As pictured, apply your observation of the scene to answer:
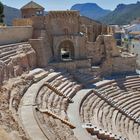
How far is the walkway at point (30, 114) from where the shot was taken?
520 inches

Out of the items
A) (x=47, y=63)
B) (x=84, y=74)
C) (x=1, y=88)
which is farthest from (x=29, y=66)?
(x=1, y=88)

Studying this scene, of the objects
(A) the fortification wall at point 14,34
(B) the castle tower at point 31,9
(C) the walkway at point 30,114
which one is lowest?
(C) the walkway at point 30,114

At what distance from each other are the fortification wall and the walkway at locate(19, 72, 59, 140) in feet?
15.3

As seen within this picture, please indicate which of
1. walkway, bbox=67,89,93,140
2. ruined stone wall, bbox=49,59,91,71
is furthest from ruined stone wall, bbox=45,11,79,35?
walkway, bbox=67,89,93,140

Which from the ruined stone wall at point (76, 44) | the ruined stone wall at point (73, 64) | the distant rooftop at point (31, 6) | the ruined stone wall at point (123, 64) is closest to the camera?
the ruined stone wall at point (73, 64)

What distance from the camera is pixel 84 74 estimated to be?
27734mm

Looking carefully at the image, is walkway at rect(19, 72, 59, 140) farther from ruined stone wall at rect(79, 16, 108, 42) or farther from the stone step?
ruined stone wall at rect(79, 16, 108, 42)

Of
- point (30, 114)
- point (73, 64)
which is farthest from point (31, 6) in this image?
point (30, 114)

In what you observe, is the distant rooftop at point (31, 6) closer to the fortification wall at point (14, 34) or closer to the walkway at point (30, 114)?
the fortification wall at point (14, 34)

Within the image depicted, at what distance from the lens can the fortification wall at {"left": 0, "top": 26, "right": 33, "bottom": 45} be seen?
2392 cm

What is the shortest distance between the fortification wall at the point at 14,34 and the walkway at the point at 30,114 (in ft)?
15.3

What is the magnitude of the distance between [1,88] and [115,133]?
6710mm

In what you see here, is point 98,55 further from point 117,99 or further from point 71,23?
point 117,99

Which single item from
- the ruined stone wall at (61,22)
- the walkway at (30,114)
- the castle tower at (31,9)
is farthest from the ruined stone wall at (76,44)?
the castle tower at (31,9)
